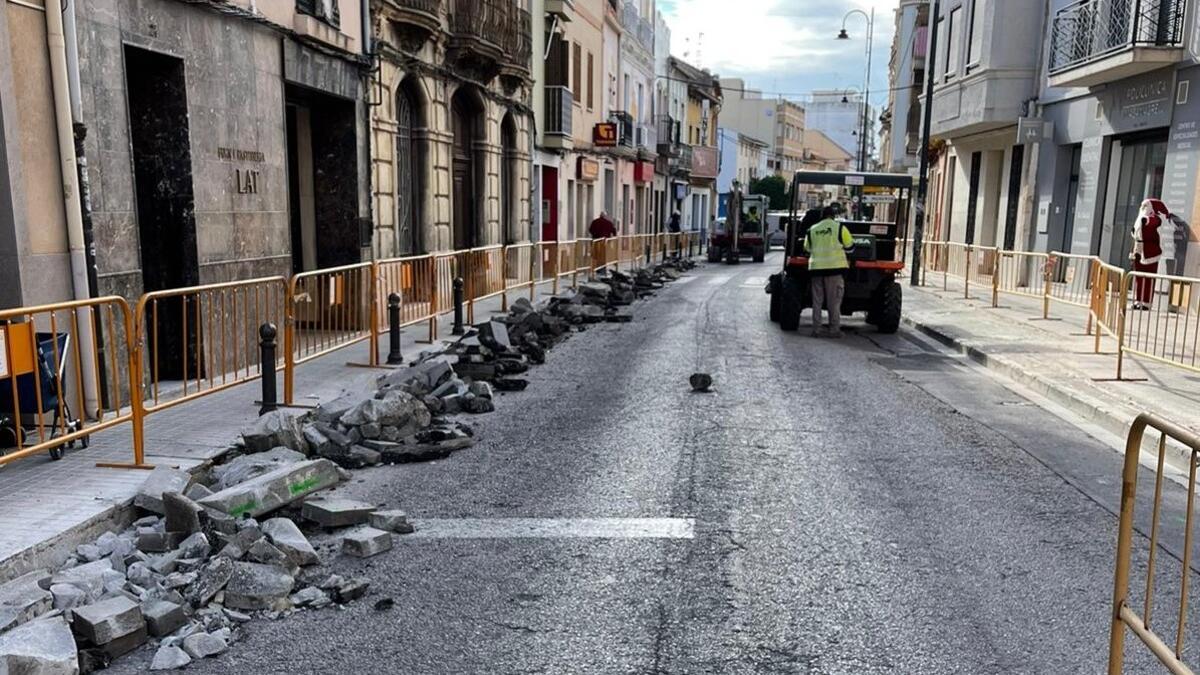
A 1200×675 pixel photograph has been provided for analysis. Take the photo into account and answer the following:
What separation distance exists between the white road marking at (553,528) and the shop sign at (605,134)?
2409cm

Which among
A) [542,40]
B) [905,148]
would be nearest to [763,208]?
[905,148]

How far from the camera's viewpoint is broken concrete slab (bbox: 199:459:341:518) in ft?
15.1

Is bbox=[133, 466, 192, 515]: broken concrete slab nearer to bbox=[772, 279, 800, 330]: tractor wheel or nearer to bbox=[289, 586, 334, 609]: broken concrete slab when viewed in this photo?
bbox=[289, 586, 334, 609]: broken concrete slab

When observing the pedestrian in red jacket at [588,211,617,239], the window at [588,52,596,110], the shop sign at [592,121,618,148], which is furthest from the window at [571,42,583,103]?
the pedestrian in red jacket at [588,211,617,239]

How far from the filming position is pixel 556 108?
74.1 ft

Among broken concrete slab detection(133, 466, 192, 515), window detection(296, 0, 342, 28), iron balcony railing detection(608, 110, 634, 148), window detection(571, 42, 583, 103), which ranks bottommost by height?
broken concrete slab detection(133, 466, 192, 515)

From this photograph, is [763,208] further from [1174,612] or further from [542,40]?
[1174,612]

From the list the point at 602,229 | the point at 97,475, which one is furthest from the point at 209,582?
the point at 602,229

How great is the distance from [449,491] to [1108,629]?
3642 mm

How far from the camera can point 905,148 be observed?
34688 mm

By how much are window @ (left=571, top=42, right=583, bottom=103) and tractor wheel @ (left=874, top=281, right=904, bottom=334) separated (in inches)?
584

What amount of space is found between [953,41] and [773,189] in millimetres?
49500

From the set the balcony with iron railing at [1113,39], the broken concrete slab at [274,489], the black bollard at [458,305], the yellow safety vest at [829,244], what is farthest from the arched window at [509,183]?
the broken concrete slab at [274,489]

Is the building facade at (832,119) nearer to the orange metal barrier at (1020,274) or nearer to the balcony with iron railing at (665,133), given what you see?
the balcony with iron railing at (665,133)
